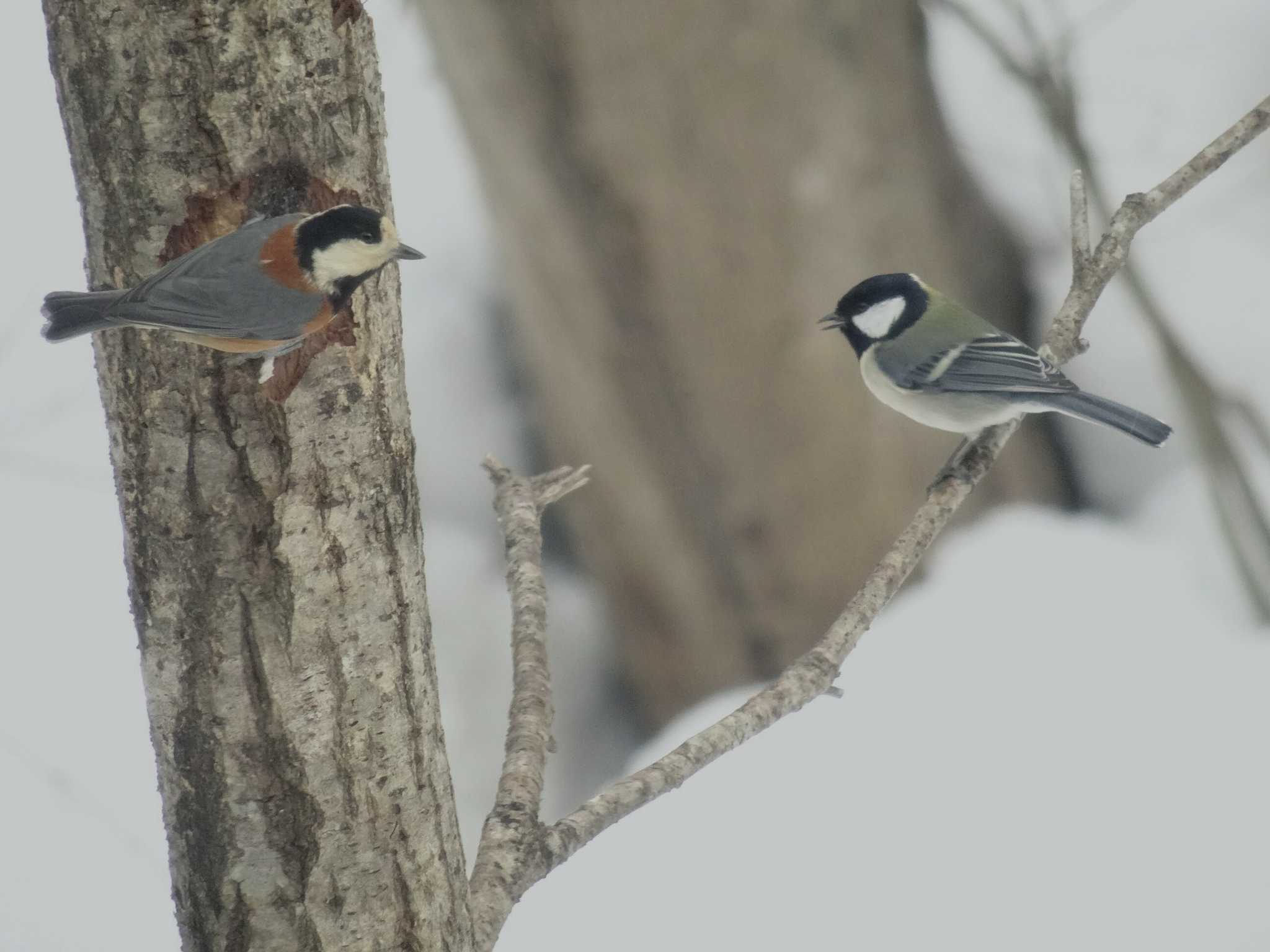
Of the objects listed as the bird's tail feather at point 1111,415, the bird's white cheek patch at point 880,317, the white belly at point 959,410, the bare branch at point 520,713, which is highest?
the bird's white cheek patch at point 880,317

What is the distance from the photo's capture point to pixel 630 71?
2586 mm

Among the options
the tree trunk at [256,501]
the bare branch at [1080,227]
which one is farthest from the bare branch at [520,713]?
the bare branch at [1080,227]

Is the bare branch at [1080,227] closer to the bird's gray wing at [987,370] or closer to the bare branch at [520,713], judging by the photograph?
the bird's gray wing at [987,370]

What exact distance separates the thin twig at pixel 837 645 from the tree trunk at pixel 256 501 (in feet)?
0.70

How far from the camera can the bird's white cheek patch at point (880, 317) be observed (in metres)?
2.01

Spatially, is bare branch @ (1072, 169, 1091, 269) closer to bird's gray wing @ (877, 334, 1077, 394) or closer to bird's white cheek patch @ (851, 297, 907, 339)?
bird's gray wing @ (877, 334, 1077, 394)

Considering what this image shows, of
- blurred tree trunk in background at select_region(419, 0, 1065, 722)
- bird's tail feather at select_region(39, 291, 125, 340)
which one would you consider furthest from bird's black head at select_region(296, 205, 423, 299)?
blurred tree trunk in background at select_region(419, 0, 1065, 722)

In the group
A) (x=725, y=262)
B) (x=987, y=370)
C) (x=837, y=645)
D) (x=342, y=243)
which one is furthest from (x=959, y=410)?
(x=342, y=243)

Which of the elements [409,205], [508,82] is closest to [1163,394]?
[508,82]

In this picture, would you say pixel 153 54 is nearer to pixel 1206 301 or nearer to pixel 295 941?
pixel 295 941

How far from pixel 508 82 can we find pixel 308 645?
1871 mm

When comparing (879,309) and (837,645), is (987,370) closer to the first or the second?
(879,309)

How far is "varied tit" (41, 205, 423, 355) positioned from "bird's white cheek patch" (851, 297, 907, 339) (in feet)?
3.64

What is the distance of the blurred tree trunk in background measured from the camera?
2.61 meters
